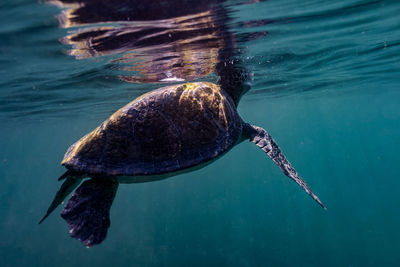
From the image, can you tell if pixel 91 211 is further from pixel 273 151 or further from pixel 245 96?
pixel 245 96

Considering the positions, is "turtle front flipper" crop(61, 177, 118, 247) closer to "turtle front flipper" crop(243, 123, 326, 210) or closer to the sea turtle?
the sea turtle

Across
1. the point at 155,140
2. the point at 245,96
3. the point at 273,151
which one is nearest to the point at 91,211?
→ the point at 155,140

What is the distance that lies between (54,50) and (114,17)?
3663 millimetres

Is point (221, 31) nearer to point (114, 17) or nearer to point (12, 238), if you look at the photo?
point (114, 17)

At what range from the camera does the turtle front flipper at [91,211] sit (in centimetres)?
326

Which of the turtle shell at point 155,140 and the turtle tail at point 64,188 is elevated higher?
the turtle shell at point 155,140

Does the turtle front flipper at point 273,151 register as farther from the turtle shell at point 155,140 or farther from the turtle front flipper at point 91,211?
the turtle front flipper at point 91,211

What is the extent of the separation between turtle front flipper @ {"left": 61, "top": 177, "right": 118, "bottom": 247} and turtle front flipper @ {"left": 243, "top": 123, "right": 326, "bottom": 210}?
10.0ft

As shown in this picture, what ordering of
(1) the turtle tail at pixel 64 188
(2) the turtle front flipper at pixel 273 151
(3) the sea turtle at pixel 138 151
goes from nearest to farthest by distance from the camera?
(3) the sea turtle at pixel 138 151
(1) the turtle tail at pixel 64 188
(2) the turtle front flipper at pixel 273 151

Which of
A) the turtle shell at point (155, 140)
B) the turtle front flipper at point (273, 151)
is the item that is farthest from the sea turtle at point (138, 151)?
the turtle front flipper at point (273, 151)

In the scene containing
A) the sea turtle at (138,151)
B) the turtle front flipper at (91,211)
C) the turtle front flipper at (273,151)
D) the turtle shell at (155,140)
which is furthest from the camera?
the turtle front flipper at (273,151)

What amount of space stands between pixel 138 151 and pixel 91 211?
1110 mm

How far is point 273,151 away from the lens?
16.4ft

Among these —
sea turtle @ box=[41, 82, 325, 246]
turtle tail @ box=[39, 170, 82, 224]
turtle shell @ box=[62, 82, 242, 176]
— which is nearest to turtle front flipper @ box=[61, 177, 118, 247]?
sea turtle @ box=[41, 82, 325, 246]
